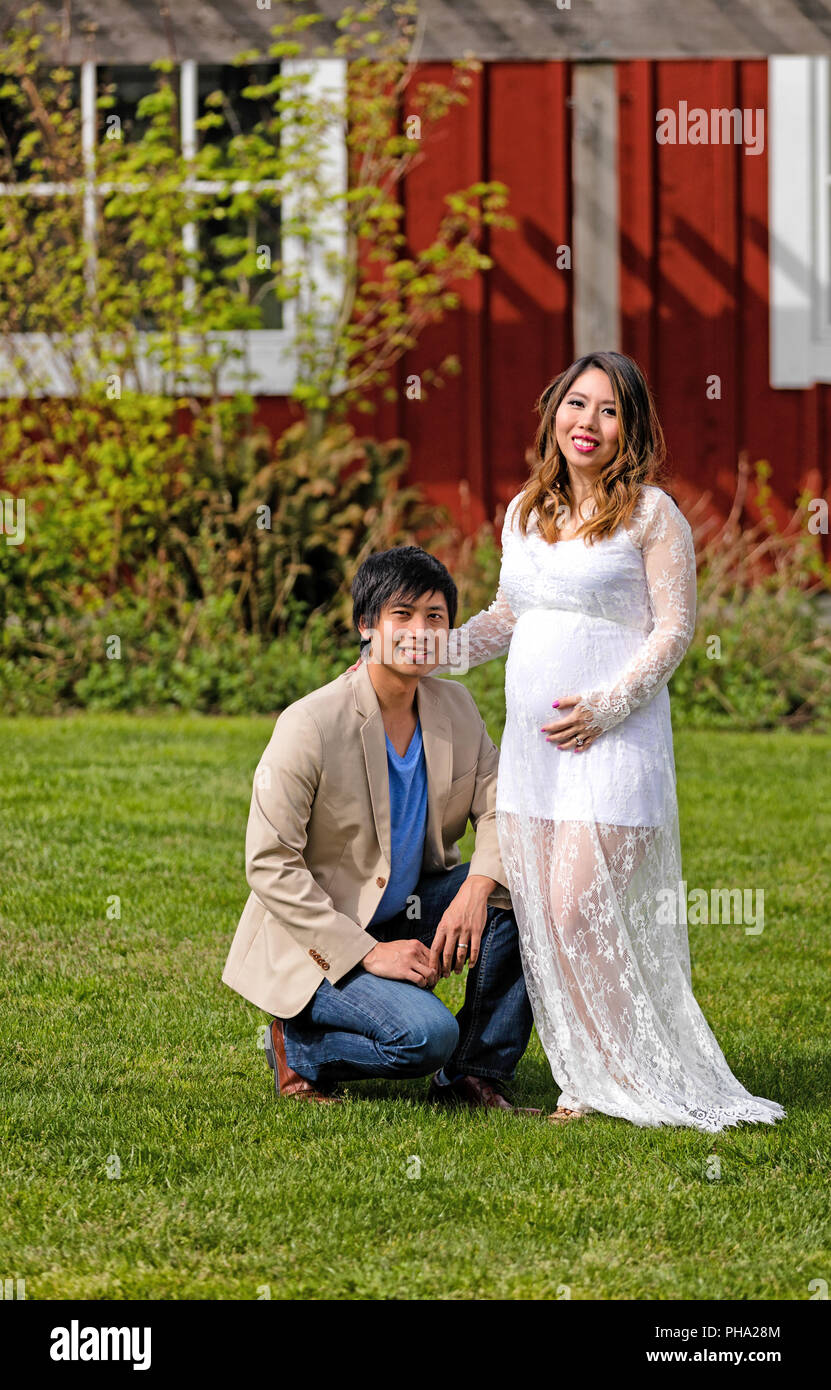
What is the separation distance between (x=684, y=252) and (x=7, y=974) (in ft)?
22.5

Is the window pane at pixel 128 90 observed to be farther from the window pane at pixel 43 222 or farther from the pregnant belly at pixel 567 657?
the pregnant belly at pixel 567 657

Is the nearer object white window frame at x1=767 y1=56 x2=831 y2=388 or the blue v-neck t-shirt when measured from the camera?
the blue v-neck t-shirt

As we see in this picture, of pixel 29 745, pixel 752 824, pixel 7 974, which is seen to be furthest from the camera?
pixel 29 745

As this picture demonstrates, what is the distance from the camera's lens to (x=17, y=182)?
9289 mm

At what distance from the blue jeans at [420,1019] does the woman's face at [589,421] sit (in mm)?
976

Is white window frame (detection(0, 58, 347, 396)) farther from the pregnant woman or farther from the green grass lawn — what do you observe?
the pregnant woman

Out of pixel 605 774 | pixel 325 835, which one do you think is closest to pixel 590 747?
pixel 605 774

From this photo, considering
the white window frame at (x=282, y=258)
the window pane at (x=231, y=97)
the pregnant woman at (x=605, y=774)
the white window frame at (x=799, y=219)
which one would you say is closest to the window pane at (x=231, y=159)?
the window pane at (x=231, y=97)

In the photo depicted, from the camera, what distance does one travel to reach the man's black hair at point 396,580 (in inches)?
139

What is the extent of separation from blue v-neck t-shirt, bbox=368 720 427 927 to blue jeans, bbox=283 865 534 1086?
7 cm

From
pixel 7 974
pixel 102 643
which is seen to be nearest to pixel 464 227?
pixel 102 643

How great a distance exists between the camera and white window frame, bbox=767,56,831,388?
958 centimetres

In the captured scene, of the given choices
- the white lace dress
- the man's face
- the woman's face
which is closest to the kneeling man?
the man's face
